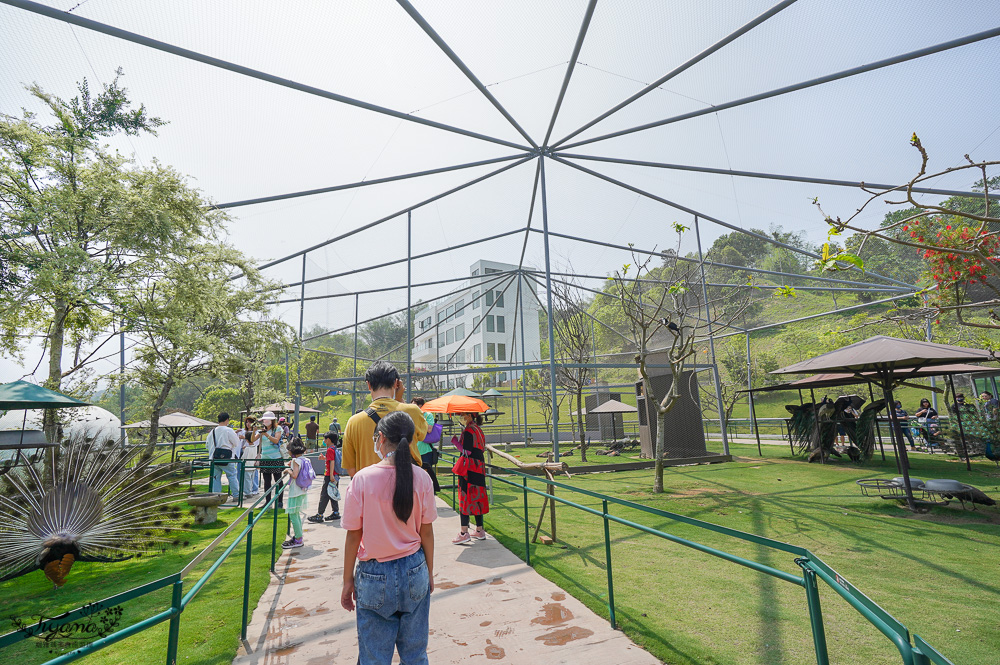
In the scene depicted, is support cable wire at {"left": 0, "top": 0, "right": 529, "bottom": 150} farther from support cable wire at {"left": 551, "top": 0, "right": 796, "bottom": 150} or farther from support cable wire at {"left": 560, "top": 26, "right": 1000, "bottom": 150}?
support cable wire at {"left": 560, "top": 26, "right": 1000, "bottom": 150}

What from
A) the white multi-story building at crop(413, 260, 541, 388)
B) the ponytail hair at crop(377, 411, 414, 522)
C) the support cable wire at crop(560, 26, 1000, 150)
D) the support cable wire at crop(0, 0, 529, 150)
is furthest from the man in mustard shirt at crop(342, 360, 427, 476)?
the white multi-story building at crop(413, 260, 541, 388)

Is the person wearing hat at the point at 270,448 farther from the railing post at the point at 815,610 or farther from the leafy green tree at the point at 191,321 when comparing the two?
the railing post at the point at 815,610

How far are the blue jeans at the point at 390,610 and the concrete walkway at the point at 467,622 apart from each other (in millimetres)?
1199

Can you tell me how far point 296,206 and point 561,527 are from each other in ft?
29.1

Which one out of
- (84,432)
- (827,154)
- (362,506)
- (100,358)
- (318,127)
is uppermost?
(318,127)

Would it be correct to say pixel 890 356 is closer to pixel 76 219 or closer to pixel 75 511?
pixel 75 511

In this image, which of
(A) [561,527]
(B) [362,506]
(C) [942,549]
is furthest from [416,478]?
(C) [942,549]

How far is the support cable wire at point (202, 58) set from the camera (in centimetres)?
499

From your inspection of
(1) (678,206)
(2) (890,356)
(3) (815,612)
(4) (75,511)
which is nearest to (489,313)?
(1) (678,206)

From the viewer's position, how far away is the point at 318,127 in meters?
8.34

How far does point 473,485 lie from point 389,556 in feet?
14.3

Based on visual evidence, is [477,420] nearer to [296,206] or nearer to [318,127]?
[318,127]

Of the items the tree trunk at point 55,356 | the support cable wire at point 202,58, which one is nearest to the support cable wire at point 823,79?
the support cable wire at point 202,58

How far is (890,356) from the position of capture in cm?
782
